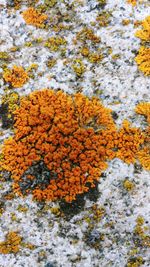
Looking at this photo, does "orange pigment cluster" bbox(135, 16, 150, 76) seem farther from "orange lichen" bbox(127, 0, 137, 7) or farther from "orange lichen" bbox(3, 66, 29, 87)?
"orange lichen" bbox(3, 66, 29, 87)

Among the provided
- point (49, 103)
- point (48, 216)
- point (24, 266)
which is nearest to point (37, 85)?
point (49, 103)

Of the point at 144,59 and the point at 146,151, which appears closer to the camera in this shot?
the point at 146,151

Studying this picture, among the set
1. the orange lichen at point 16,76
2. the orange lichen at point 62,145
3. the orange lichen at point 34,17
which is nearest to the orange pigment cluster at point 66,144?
the orange lichen at point 62,145

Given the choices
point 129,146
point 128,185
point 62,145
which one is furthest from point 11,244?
point 129,146

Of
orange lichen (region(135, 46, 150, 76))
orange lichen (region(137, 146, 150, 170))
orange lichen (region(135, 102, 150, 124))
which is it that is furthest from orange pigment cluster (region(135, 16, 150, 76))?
orange lichen (region(137, 146, 150, 170))

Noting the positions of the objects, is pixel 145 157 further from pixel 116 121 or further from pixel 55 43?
pixel 55 43

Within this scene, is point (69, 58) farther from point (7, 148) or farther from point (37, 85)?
point (7, 148)

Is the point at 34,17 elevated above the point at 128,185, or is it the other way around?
the point at 34,17
